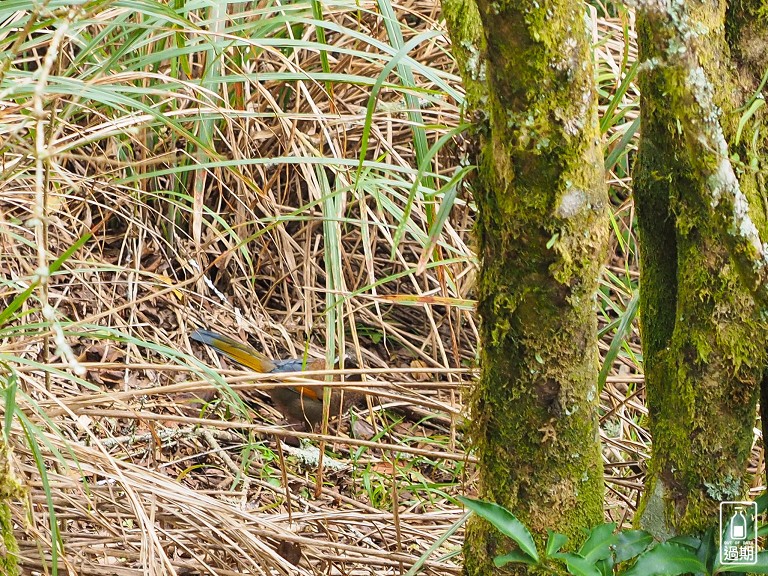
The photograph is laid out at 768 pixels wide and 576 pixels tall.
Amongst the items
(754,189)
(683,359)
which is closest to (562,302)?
(683,359)

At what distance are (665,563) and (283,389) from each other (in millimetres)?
1830

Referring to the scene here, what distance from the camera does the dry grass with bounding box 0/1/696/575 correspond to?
5.83 ft

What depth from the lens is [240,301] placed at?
3.31 m

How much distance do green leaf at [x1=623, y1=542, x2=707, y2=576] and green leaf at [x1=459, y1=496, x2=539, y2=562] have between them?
146 mm

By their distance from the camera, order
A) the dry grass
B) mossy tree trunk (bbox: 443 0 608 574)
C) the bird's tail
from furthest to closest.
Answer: the bird's tail
the dry grass
mossy tree trunk (bbox: 443 0 608 574)

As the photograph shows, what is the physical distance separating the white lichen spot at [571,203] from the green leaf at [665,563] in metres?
0.52

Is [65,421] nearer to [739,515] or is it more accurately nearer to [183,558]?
[183,558]

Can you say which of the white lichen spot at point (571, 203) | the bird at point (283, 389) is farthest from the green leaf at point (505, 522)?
the bird at point (283, 389)

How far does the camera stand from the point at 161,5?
1.74 metres

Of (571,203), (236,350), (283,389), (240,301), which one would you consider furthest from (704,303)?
(240,301)

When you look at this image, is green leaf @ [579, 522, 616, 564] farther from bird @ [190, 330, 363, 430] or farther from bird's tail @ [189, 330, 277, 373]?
bird's tail @ [189, 330, 277, 373]

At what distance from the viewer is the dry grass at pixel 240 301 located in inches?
70.0

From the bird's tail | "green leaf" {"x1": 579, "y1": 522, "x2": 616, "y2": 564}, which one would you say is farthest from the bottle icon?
the bird's tail

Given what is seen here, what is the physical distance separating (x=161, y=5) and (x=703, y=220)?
1.08 metres
